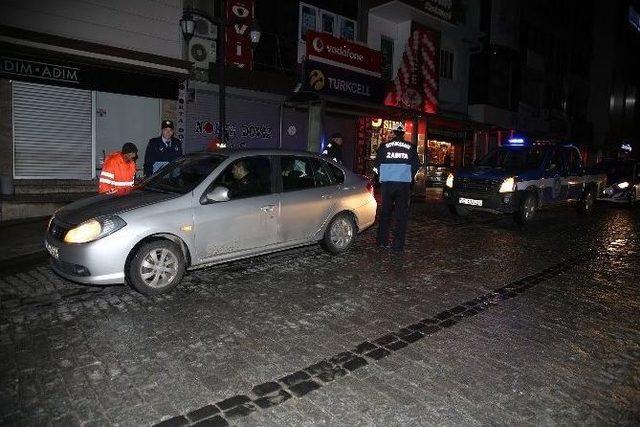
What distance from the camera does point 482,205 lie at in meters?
10.5

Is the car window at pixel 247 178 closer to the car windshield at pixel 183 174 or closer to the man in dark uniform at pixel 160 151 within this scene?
the car windshield at pixel 183 174

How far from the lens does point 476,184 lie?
10727mm

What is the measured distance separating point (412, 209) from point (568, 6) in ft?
93.0

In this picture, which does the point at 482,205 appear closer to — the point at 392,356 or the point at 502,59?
the point at 392,356

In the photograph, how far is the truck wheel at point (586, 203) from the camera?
1313 cm

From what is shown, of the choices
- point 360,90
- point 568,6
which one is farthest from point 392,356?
point 568,6

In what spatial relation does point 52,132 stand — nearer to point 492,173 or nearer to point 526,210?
point 492,173

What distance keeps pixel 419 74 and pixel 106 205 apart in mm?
16860

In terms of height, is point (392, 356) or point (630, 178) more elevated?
point (630, 178)

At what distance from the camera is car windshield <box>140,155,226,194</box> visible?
18.6 ft

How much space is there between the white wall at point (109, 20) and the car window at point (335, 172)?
7733 mm

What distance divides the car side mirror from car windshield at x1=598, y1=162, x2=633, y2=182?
15125 mm

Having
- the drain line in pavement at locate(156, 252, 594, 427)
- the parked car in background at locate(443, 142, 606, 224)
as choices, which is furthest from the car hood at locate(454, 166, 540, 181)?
the drain line in pavement at locate(156, 252, 594, 427)

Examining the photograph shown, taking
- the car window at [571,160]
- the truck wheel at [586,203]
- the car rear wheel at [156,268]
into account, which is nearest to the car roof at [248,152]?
the car rear wheel at [156,268]
